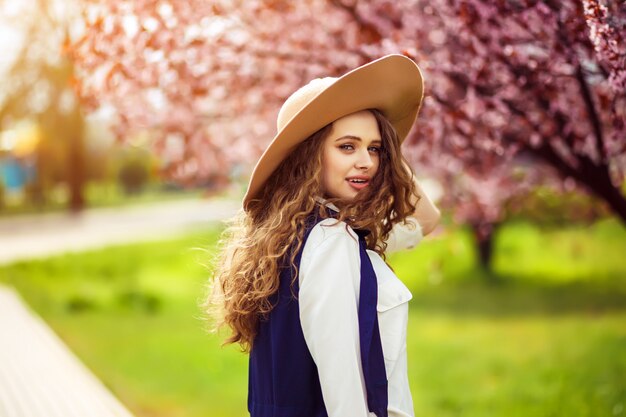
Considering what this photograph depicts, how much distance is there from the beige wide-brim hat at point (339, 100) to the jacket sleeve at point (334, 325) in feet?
1.16

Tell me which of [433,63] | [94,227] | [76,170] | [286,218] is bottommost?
[94,227]

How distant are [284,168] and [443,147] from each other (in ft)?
7.39

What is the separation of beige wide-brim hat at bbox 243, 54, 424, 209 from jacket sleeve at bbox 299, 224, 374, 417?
353 millimetres

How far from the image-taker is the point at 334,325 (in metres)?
1.86

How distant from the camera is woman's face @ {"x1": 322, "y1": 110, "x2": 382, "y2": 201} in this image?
2.13m

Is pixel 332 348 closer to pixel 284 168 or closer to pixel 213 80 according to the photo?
pixel 284 168

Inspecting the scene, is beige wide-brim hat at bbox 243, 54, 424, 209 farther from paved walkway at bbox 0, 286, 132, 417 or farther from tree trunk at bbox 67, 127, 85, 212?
tree trunk at bbox 67, 127, 85, 212

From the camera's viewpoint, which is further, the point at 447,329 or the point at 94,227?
the point at 94,227

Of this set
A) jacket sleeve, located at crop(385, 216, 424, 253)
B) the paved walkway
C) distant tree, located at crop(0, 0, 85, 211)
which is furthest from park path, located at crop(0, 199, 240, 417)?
distant tree, located at crop(0, 0, 85, 211)

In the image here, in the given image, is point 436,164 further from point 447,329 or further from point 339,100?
point 339,100

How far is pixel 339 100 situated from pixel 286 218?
36 cm

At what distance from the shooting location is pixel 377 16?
416cm

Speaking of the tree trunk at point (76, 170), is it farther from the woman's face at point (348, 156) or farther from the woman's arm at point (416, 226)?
the woman's face at point (348, 156)

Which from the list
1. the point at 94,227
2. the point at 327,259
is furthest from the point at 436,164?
the point at 94,227
